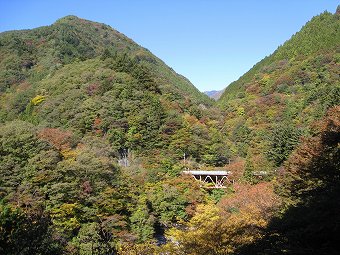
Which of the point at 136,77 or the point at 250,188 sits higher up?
the point at 136,77

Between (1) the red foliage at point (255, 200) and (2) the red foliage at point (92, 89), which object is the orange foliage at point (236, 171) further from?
(2) the red foliage at point (92, 89)

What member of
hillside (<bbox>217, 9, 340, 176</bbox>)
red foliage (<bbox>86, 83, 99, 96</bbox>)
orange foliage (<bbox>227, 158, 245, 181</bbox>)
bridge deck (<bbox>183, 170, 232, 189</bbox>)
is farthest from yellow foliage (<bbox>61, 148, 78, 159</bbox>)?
red foliage (<bbox>86, 83, 99, 96</bbox>)

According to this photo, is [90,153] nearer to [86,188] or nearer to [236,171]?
[86,188]

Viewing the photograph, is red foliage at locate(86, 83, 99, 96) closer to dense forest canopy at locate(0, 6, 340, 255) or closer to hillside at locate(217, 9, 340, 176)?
dense forest canopy at locate(0, 6, 340, 255)

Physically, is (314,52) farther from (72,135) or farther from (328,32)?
(72,135)

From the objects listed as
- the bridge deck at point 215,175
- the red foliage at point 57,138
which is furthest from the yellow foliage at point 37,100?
the bridge deck at point 215,175

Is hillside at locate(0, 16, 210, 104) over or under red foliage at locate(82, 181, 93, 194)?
over

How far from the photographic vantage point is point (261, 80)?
74.7 metres

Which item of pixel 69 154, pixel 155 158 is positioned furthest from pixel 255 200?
pixel 69 154

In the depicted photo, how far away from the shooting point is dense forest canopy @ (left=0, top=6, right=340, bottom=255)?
10453 mm

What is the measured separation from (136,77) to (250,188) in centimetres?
2469

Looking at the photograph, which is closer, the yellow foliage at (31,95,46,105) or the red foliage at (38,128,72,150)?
the red foliage at (38,128,72,150)

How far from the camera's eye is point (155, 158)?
34469 millimetres

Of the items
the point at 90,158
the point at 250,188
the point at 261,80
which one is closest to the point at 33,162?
the point at 90,158
